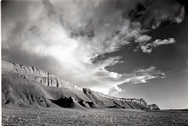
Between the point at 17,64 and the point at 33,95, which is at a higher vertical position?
the point at 17,64

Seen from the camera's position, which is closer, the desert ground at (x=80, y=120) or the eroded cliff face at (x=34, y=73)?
the desert ground at (x=80, y=120)

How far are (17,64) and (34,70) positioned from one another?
1118cm

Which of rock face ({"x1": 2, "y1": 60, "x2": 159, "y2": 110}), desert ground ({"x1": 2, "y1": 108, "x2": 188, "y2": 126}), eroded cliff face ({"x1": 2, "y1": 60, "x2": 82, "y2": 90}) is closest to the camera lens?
desert ground ({"x1": 2, "y1": 108, "x2": 188, "y2": 126})

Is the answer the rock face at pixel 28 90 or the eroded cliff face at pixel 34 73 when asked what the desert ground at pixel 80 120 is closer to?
the rock face at pixel 28 90

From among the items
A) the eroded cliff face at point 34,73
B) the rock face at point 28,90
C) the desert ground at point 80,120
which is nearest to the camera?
the desert ground at point 80,120

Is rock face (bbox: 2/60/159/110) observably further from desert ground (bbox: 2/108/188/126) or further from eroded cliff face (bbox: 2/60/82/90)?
desert ground (bbox: 2/108/188/126)

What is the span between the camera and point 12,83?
6038 centimetres

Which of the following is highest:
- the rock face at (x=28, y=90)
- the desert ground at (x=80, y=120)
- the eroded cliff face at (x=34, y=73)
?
the eroded cliff face at (x=34, y=73)

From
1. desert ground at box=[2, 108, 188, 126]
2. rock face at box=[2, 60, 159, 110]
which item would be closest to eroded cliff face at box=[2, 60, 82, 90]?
rock face at box=[2, 60, 159, 110]

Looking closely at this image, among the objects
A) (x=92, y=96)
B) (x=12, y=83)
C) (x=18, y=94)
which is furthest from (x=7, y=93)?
(x=92, y=96)

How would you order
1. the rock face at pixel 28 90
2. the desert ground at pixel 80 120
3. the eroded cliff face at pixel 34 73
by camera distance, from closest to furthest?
the desert ground at pixel 80 120
the rock face at pixel 28 90
the eroded cliff face at pixel 34 73

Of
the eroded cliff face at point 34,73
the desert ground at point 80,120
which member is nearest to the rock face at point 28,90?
the eroded cliff face at point 34,73

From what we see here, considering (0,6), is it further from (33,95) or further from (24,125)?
(33,95)

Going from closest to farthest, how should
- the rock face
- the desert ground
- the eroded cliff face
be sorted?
the desert ground → the rock face → the eroded cliff face
